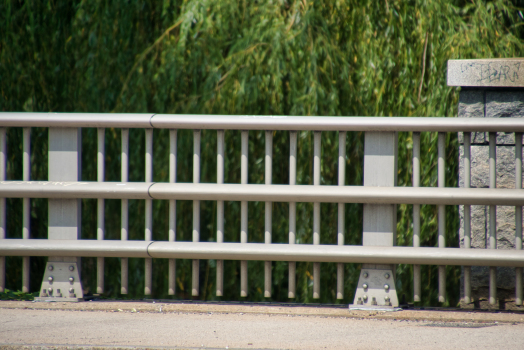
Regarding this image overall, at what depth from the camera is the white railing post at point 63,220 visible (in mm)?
3973

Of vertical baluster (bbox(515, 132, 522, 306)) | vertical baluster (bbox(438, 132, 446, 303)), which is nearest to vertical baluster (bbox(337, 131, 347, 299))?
vertical baluster (bbox(438, 132, 446, 303))

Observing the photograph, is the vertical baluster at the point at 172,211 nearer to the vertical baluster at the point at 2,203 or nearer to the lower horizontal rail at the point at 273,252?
the lower horizontal rail at the point at 273,252

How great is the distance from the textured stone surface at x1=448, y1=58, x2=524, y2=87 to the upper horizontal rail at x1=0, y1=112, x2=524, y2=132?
0.50 metres

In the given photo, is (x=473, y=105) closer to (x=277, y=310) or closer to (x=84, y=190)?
(x=277, y=310)

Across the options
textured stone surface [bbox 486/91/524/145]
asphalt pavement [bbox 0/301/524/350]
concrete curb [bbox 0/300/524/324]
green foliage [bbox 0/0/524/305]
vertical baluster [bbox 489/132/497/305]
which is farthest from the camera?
green foliage [bbox 0/0/524/305]

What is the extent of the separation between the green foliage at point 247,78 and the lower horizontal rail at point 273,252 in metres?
1.54

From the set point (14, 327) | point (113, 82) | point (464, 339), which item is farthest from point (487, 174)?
point (113, 82)

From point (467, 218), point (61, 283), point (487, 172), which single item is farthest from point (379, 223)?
point (61, 283)

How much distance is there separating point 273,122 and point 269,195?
0.45 m

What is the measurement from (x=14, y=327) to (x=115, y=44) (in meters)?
3.30

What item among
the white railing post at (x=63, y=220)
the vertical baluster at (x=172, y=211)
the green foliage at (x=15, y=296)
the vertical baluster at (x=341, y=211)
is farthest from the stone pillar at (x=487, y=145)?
the green foliage at (x=15, y=296)

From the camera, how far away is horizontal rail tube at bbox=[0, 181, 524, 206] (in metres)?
3.68

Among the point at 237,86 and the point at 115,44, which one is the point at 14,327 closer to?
the point at 237,86

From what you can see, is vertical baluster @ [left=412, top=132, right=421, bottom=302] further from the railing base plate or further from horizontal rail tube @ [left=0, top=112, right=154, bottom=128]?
the railing base plate
